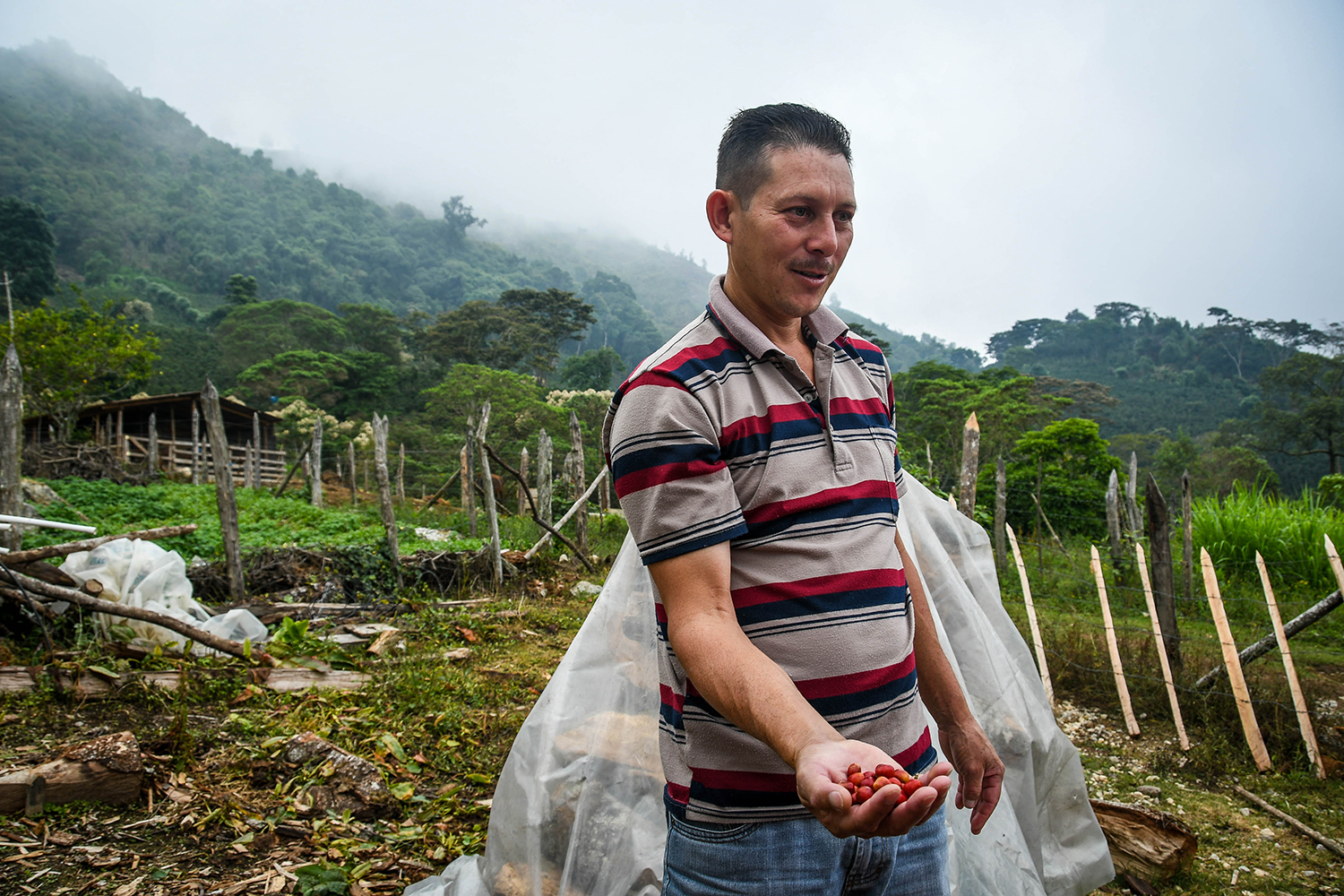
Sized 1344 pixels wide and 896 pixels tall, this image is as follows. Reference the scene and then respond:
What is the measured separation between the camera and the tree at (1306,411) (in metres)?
25.6

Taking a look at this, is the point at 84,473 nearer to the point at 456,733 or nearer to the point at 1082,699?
the point at 456,733

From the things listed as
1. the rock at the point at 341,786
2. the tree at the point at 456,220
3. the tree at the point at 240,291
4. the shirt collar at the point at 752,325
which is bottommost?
the rock at the point at 341,786

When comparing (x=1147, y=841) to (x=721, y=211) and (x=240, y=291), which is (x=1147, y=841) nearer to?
(x=721, y=211)

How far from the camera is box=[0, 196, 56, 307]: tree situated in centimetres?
3241

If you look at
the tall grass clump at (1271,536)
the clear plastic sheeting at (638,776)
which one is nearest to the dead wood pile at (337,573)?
Answer: the clear plastic sheeting at (638,776)

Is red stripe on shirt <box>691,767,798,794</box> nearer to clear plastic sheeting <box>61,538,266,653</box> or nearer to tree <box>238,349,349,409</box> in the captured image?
clear plastic sheeting <box>61,538,266,653</box>

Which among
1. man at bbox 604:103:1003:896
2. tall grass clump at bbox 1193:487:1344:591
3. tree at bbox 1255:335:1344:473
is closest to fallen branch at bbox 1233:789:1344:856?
man at bbox 604:103:1003:896

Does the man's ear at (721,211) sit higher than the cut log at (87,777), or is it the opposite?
the man's ear at (721,211)

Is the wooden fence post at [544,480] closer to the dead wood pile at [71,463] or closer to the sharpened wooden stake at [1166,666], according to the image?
the sharpened wooden stake at [1166,666]

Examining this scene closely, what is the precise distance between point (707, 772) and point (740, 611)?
24cm

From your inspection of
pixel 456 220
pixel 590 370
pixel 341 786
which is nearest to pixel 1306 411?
pixel 590 370

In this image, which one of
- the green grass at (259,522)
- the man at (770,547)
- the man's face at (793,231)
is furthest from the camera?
the green grass at (259,522)

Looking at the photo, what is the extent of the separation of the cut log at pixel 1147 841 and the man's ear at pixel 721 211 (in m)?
2.79

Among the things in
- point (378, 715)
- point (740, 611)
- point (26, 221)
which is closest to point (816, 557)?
point (740, 611)
